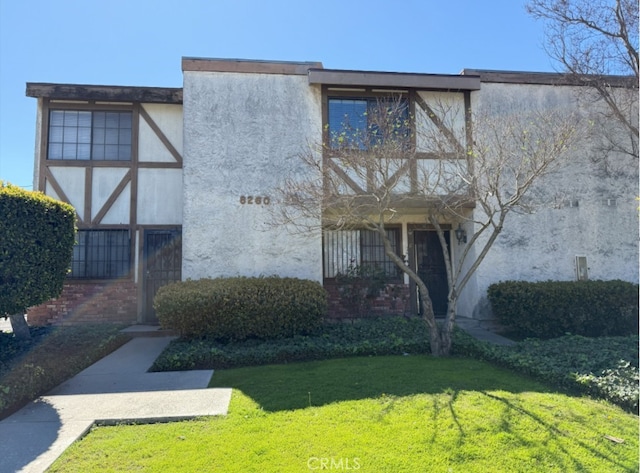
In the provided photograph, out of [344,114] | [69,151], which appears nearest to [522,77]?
[344,114]

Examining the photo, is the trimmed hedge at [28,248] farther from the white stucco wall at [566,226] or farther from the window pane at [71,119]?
the white stucco wall at [566,226]

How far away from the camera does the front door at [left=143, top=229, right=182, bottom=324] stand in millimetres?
10117

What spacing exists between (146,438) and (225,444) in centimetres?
81

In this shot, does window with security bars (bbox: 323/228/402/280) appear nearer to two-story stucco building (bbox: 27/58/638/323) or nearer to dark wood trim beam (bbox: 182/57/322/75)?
two-story stucco building (bbox: 27/58/638/323)

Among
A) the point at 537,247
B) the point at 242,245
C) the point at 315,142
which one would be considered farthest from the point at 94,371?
the point at 537,247

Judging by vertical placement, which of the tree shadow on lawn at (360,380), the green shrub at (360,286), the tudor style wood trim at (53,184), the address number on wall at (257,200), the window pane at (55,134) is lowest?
the tree shadow on lawn at (360,380)

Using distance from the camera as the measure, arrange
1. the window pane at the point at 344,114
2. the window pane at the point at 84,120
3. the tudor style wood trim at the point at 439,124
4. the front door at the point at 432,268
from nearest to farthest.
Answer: the tudor style wood trim at the point at 439,124, the window pane at the point at 344,114, the window pane at the point at 84,120, the front door at the point at 432,268

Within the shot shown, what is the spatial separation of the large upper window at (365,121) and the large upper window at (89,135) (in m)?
5.33

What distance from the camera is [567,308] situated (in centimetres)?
867

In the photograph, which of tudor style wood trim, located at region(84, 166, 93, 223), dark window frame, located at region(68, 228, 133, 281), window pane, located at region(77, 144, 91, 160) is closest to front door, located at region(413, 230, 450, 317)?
→ dark window frame, located at region(68, 228, 133, 281)

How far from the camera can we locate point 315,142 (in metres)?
9.13

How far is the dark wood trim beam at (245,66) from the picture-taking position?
9.15 meters

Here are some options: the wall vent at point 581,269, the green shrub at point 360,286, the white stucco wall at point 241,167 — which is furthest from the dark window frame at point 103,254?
the wall vent at point 581,269

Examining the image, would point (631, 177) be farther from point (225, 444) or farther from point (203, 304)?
point (225, 444)
